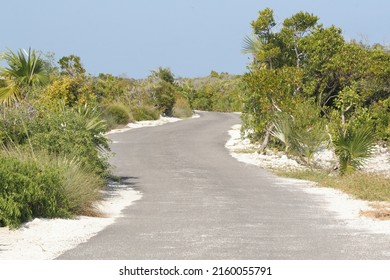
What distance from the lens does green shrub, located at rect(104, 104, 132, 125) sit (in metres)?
50.9

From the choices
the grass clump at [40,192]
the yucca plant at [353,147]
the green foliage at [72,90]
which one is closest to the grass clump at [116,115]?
the green foliage at [72,90]

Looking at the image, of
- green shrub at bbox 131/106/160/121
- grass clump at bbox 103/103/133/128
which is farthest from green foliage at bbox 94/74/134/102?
grass clump at bbox 103/103/133/128

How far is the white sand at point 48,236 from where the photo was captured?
1163 centimetres

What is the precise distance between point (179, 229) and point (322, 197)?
22.5ft

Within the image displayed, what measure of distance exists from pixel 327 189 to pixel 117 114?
32345 mm

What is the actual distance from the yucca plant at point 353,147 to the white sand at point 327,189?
2480 millimetres

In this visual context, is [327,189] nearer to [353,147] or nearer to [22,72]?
[353,147]

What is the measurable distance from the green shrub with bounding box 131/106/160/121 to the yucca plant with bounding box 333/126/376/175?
33716mm

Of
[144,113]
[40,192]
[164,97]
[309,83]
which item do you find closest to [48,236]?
[40,192]

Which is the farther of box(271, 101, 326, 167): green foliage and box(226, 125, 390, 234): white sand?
box(271, 101, 326, 167): green foliage

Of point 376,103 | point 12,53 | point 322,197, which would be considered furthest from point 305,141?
point 12,53

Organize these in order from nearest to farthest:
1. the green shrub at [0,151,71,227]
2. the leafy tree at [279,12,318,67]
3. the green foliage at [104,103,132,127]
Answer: the green shrub at [0,151,71,227], the leafy tree at [279,12,318,67], the green foliage at [104,103,132,127]

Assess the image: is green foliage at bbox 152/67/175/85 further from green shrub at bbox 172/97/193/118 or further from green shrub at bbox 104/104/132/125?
green shrub at bbox 104/104/132/125
